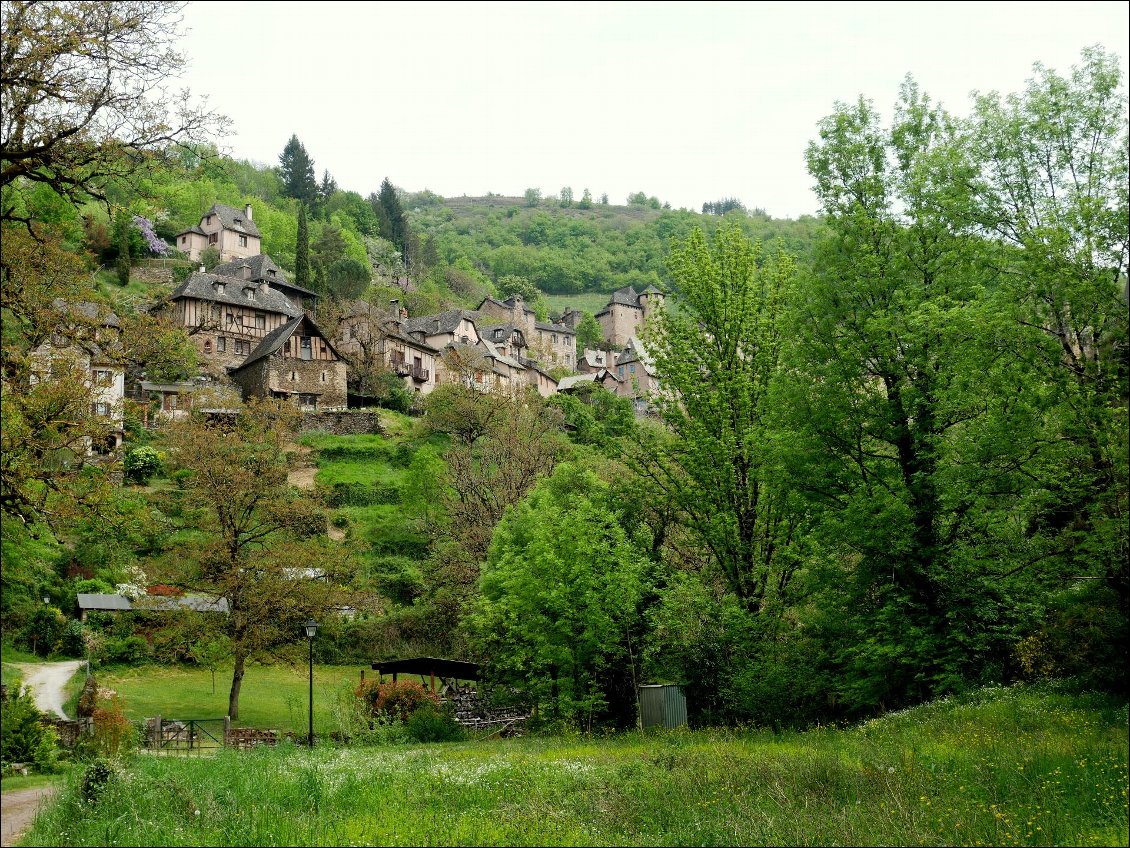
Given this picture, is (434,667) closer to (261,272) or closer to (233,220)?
(261,272)

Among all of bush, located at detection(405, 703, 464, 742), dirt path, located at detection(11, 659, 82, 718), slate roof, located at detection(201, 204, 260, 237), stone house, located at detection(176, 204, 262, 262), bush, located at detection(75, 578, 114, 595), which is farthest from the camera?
slate roof, located at detection(201, 204, 260, 237)

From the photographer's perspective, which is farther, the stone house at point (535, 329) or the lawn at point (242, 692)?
the stone house at point (535, 329)

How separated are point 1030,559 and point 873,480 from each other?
411 cm

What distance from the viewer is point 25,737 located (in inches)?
519

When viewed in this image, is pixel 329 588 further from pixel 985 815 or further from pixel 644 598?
pixel 985 815

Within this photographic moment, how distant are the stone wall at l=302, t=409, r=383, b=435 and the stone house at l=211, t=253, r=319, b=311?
78.9 ft

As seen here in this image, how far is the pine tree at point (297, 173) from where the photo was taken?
16100 cm

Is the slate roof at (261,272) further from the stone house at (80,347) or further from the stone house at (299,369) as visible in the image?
the stone house at (80,347)

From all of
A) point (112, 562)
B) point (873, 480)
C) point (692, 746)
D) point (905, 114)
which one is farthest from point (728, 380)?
point (112, 562)

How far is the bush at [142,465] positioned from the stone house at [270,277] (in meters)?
36.2

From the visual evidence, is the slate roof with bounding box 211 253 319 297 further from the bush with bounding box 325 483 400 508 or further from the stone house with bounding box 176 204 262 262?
the bush with bounding box 325 483 400 508

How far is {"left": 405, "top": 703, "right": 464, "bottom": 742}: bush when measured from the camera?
3081 centimetres

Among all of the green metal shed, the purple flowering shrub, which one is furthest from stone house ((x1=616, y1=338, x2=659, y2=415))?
the green metal shed

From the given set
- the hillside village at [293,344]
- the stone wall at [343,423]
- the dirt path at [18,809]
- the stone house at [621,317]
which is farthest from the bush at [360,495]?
the stone house at [621,317]
